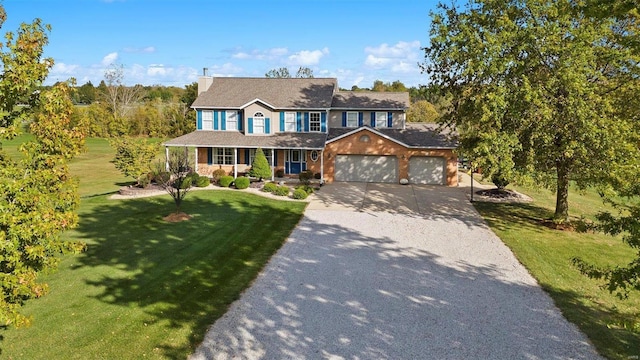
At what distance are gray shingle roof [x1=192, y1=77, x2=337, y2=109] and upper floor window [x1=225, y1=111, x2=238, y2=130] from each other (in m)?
0.65

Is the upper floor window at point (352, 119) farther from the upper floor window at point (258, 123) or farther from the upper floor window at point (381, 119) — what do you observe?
the upper floor window at point (258, 123)

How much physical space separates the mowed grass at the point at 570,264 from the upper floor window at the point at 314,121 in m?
13.9

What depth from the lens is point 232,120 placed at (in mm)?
35594

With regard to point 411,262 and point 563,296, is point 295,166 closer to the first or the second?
point 411,262

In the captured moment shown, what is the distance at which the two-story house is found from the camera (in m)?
33.0

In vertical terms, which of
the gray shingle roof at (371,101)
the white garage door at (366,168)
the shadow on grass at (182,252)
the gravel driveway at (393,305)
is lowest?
the gravel driveway at (393,305)

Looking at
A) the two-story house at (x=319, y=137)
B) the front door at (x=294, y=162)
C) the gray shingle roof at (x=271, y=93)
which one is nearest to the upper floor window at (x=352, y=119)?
the two-story house at (x=319, y=137)

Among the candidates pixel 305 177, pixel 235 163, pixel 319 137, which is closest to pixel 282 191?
pixel 305 177

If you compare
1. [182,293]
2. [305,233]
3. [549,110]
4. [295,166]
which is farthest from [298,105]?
[182,293]

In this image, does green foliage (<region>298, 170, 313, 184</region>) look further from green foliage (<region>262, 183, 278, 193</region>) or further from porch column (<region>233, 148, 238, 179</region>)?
porch column (<region>233, 148, 238, 179</region>)

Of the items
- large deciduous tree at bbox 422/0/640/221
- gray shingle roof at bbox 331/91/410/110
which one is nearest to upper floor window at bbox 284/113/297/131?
gray shingle roof at bbox 331/91/410/110

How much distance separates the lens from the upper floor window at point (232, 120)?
1396 inches

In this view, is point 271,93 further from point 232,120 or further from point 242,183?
point 242,183

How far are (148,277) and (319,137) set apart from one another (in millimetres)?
21214
